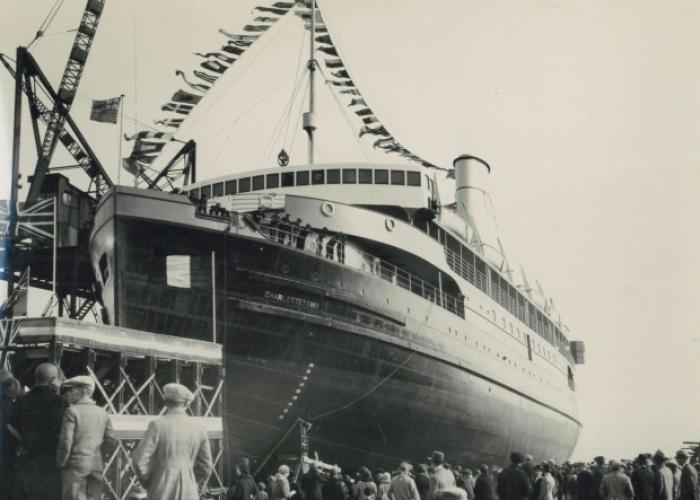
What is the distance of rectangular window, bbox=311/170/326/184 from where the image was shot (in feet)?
71.2

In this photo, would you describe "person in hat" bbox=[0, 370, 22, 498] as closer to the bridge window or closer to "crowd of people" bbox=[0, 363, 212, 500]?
"crowd of people" bbox=[0, 363, 212, 500]

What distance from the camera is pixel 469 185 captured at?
3388 cm

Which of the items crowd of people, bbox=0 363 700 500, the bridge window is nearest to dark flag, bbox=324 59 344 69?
the bridge window

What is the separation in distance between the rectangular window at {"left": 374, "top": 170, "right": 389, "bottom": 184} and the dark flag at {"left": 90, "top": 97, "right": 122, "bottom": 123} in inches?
337

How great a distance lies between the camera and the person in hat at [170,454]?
452 centimetres

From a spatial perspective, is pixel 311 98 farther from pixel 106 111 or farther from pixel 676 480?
pixel 676 480

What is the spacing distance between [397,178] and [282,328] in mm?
7139

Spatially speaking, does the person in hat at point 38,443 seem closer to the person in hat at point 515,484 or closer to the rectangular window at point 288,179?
the person in hat at point 515,484

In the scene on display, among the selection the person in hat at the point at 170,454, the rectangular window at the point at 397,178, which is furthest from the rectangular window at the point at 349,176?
the person in hat at the point at 170,454

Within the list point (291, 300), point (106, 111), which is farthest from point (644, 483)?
point (106, 111)

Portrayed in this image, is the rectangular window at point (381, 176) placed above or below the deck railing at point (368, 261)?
above

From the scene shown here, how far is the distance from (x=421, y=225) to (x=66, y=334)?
1223 cm

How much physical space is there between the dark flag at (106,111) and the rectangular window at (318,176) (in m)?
6.91

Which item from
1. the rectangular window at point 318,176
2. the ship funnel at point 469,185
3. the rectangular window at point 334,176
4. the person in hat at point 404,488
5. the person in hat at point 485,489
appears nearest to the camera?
the person in hat at point 404,488
